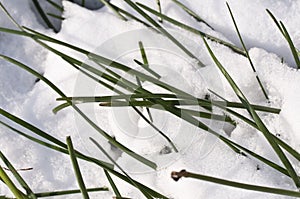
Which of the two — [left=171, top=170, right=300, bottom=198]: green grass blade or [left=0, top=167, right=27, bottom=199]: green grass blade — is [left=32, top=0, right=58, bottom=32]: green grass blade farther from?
[left=171, top=170, right=300, bottom=198]: green grass blade

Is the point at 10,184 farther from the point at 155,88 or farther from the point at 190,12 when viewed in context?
the point at 190,12

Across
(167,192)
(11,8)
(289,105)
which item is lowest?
(167,192)

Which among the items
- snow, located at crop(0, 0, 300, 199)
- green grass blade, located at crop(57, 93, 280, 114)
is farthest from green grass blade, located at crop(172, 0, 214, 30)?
green grass blade, located at crop(57, 93, 280, 114)

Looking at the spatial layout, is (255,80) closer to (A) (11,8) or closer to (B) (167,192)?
(B) (167,192)

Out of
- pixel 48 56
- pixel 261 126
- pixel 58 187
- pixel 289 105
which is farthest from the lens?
pixel 48 56

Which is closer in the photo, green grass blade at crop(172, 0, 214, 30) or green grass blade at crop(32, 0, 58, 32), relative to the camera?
green grass blade at crop(172, 0, 214, 30)

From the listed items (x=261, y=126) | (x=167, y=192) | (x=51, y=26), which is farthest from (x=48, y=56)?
(x=261, y=126)

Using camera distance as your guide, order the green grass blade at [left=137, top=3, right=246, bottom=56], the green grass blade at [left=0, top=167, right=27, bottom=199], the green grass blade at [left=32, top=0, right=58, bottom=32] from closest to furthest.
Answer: the green grass blade at [left=0, top=167, right=27, bottom=199]
the green grass blade at [left=137, top=3, right=246, bottom=56]
the green grass blade at [left=32, top=0, right=58, bottom=32]

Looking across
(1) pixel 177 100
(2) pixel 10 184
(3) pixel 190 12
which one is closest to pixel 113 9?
(3) pixel 190 12
